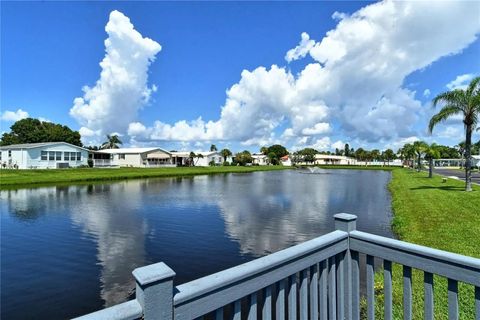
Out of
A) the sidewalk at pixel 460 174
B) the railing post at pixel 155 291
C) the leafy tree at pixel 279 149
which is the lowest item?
the sidewalk at pixel 460 174

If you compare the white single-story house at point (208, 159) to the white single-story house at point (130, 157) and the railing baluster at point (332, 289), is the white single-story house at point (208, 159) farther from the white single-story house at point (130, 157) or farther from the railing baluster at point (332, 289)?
the railing baluster at point (332, 289)

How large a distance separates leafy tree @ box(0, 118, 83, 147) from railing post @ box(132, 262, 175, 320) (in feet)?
245

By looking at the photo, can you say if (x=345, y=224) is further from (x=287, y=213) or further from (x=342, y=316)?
(x=287, y=213)

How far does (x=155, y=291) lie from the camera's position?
1.52m

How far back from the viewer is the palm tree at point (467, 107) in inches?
722

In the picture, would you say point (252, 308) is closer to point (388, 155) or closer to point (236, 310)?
point (236, 310)

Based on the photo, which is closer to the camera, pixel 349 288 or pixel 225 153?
pixel 349 288

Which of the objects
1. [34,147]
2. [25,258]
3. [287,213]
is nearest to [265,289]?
[25,258]

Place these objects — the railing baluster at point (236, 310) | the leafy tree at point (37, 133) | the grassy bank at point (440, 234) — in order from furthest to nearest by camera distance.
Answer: the leafy tree at point (37, 133) < the grassy bank at point (440, 234) < the railing baluster at point (236, 310)

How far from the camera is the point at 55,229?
12.4 meters

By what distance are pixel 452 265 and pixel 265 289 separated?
1.35 meters

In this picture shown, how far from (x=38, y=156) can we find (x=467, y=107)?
4868 centimetres

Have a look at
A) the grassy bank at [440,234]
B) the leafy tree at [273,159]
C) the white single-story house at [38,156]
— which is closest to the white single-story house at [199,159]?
the leafy tree at [273,159]

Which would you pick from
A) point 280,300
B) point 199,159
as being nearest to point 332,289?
point 280,300
